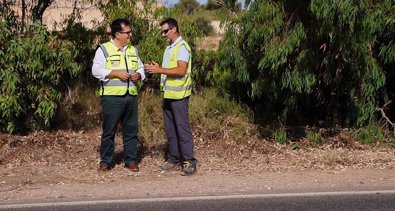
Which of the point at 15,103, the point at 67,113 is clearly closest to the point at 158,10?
the point at 67,113

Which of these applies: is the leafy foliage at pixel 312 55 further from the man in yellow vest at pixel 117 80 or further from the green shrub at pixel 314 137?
the man in yellow vest at pixel 117 80

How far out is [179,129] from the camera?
815cm

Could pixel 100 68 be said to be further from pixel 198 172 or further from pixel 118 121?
pixel 198 172

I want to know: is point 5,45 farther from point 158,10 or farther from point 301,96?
point 301,96

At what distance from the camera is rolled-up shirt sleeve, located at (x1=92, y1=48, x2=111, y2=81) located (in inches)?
309

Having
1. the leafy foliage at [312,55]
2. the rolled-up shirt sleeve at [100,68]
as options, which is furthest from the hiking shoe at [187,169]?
the leafy foliage at [312,55]

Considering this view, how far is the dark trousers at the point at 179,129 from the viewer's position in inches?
319

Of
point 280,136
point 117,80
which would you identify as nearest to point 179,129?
point 117,80

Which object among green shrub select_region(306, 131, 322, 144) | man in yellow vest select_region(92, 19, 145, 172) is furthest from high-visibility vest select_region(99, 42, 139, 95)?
green shrub select_region(306, 131, 322, 144)

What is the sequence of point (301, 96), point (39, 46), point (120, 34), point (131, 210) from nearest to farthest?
point (131, 210) → point (120, 34) → point (39, 46) → point (301, 96)

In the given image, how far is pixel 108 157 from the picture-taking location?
8.20 metres

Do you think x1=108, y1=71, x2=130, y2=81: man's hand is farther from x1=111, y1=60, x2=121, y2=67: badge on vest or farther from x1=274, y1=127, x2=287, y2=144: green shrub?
x1=274, y1=127, x2=287, y2=144: green shrub

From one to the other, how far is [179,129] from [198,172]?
627mm

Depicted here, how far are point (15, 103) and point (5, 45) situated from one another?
2.76 feet
